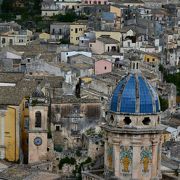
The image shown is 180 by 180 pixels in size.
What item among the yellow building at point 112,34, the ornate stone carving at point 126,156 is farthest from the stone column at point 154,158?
the yellow building at point 112,34

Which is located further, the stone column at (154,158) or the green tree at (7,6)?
the green tree at (7,6)

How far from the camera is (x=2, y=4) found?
267ft

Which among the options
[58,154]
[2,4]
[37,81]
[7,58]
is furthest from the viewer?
[2,4]

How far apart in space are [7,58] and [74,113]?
49.9ft

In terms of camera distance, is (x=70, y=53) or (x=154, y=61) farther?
(x=154, y=61)

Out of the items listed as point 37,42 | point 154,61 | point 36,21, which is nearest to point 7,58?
point 37,42

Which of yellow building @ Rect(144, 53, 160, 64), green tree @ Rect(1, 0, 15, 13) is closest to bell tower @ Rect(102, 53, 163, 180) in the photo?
yellow building @ Rect(144, 53, 160, 64)

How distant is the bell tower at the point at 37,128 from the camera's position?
109 feet

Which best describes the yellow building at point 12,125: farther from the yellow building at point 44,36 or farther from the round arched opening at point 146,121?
the yellow building at point 44,36

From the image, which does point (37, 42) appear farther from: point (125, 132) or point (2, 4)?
point (125, 132)

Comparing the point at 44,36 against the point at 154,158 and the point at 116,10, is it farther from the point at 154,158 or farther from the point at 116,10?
the point at 154,158

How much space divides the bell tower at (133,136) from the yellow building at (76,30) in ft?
150

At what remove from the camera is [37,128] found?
1324 inches

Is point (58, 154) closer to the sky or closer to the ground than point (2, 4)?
closer to the ground
